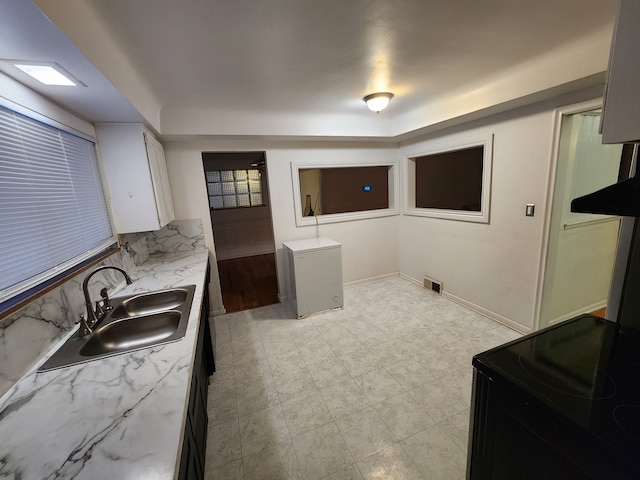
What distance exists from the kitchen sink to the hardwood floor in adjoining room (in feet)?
5.51

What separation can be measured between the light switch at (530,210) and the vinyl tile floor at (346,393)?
117 centimetres

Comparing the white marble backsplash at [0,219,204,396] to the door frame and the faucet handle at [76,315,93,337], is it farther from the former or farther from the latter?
the door frame

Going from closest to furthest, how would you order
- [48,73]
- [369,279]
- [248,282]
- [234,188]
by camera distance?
[48,73]
[369,279]
[248,282]
[234,188]

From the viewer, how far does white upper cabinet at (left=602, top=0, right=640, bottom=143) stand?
71 cm

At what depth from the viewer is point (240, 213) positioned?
5.87 m

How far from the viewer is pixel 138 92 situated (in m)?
1.89

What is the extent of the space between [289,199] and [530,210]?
2554 mm

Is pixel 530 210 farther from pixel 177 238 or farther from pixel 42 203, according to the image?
pixel 177 238

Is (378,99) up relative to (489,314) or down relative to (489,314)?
up

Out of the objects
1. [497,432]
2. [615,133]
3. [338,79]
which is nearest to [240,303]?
[338,79]

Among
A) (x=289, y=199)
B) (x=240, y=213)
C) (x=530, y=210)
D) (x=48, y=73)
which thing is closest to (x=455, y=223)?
(x=530, y=210)

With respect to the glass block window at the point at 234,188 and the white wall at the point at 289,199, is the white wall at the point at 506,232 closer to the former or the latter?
the white wall at the point at 289,199

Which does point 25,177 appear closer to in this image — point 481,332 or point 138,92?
point 138,92

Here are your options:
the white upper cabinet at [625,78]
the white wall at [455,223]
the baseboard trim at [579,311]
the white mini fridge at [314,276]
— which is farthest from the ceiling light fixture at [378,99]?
the baseboard trim at [579,311]
